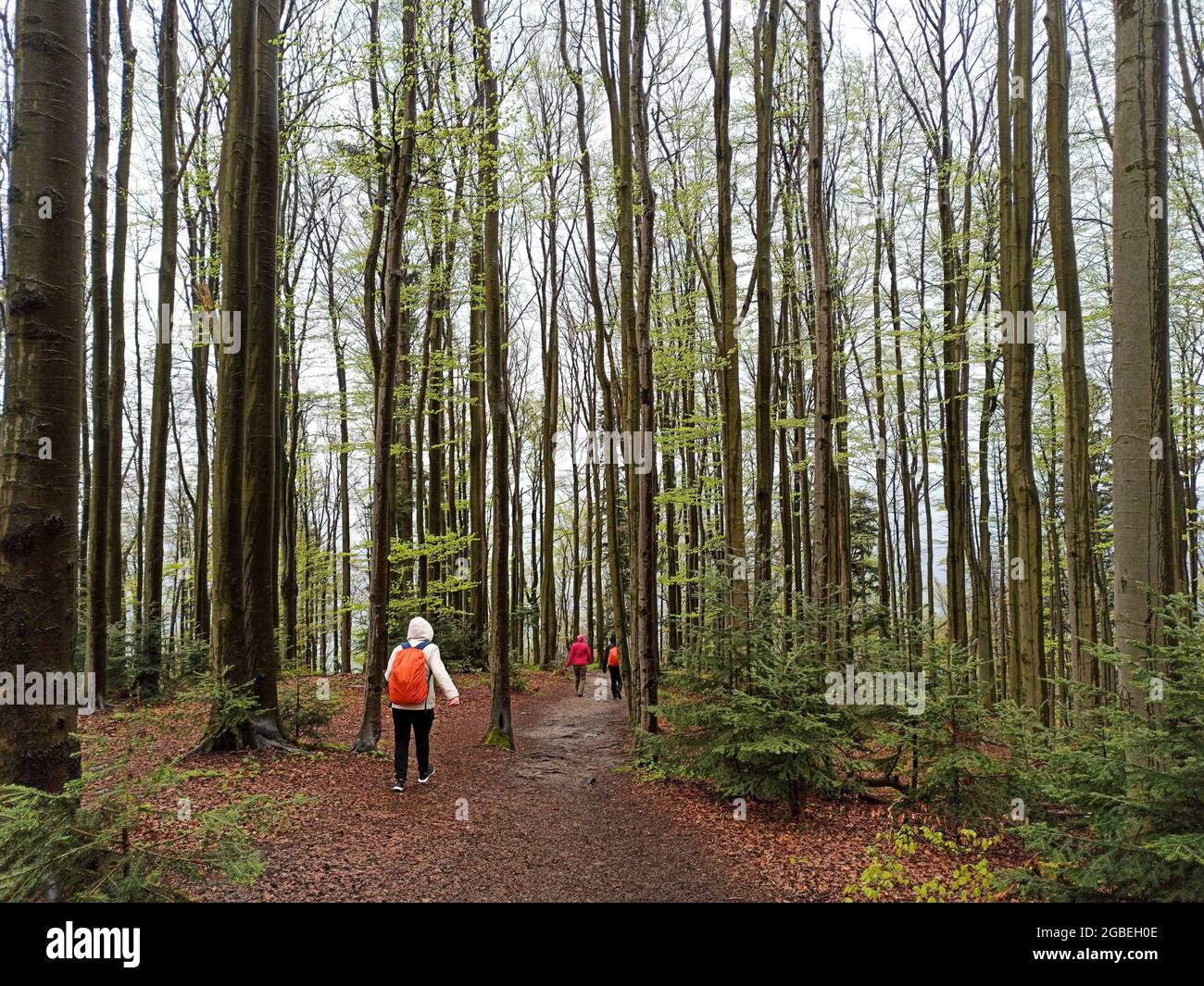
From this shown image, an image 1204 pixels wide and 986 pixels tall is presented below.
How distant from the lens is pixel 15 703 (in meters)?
3.30

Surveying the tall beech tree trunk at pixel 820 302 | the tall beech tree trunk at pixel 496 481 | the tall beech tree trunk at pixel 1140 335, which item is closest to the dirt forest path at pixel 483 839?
the tall beech tree trunk at pixel 496 481

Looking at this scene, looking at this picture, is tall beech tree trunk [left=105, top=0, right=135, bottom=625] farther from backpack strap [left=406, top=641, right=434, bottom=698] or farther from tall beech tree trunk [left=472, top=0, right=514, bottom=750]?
backpack strap [left=406, top=641, right=434, bottom=698]

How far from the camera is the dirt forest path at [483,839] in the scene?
496 cm

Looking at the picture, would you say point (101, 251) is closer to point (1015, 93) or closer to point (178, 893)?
point (178, 893)

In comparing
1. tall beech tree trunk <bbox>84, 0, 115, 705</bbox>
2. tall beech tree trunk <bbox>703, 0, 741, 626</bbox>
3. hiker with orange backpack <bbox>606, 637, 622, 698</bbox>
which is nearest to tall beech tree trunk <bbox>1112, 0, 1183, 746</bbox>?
tall beech tree trunk <bbox>703, 0, 741, 626</bbox>

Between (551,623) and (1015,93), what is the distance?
73.6ft

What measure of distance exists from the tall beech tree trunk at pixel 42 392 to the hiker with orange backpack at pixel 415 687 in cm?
395

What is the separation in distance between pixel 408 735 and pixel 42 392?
508 centimetres

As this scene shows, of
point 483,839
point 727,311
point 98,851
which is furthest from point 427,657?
point 727,311

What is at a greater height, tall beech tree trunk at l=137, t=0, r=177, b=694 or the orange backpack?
tall beech tree trunk at l=137, t=0, r=177, b=694

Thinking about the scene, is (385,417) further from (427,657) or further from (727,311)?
(727,311)

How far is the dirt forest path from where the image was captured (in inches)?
195

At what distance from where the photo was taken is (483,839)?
6.16 meters

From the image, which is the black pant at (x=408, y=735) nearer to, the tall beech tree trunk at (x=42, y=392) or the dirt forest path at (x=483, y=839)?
the dirt forest path at (x=483, y=839)
